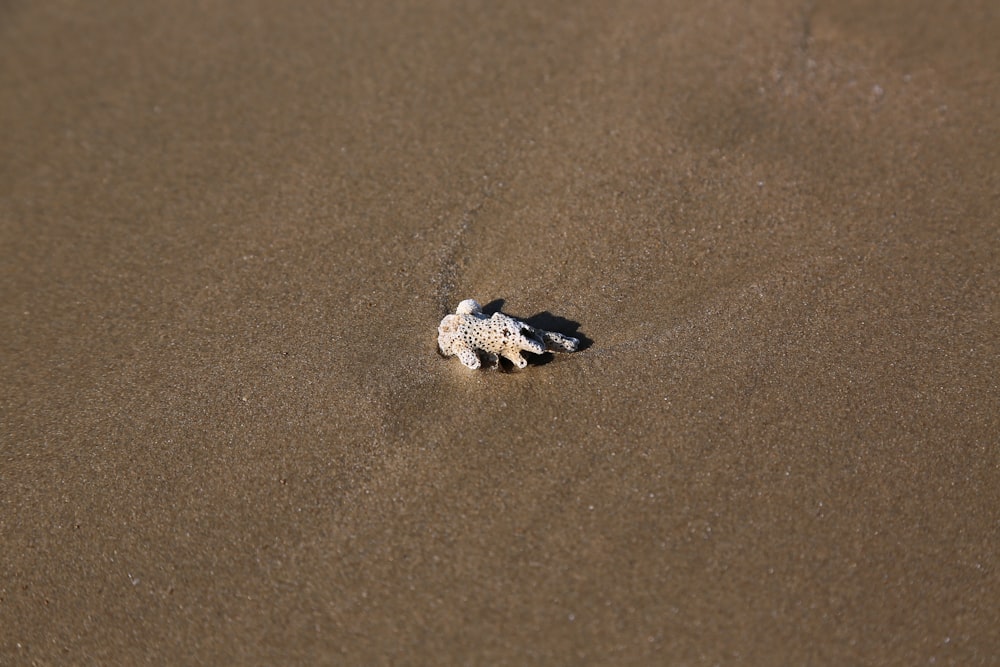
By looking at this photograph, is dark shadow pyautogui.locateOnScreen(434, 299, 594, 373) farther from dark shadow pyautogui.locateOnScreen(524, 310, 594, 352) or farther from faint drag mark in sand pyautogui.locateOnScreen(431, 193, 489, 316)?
faint drag mark in sand pyautogui.locateOnScreen(431, 193, 489, 316)

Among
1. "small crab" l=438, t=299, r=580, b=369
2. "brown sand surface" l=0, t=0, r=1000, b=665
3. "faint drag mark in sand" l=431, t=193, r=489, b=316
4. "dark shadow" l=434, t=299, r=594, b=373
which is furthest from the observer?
"faint drag mark in sand" l=431, t=193, r=489, b=316

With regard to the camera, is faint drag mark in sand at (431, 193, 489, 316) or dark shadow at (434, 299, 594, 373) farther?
faint drag mark in sand at (431, 193, 489, 316)

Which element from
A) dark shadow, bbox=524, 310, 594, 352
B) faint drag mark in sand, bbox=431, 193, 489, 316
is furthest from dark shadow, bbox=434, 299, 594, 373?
faint drag mark in sand, bbox=431, 193, 489, 316

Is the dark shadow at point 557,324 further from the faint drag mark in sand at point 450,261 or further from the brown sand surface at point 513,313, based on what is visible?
the faint drag mark in sand at point 450,261

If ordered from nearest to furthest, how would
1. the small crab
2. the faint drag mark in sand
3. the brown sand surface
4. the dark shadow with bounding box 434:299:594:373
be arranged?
the brown sand surface
the small crab
the dark shadow with bounding box 434:299:594:373
the faint drag mark in sand

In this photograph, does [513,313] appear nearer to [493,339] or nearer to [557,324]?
[557,324]

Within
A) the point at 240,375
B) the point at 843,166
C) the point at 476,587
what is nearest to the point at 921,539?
the point at 476,587
